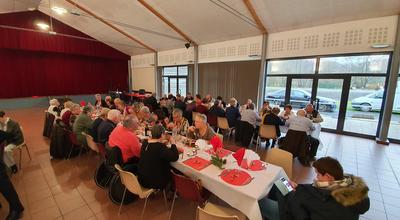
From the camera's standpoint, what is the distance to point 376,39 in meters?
5.18

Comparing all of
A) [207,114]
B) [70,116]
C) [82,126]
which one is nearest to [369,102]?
[207,114]

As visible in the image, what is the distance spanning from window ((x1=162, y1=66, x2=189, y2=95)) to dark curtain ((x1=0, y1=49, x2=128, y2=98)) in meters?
4.13

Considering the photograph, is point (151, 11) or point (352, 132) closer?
point (352, 132)

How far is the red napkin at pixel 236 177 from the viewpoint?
194 centimetres

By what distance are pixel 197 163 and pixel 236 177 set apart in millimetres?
529

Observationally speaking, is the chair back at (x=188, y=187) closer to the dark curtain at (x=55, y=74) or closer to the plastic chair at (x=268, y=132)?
the plastic chair at (x=268, y=132)

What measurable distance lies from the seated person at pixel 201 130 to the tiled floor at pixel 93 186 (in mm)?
1018

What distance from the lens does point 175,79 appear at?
1162cm

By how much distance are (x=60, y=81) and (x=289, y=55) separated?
12.6 meters

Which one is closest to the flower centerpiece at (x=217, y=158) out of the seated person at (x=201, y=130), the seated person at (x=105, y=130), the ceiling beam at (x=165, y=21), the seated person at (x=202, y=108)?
the seated person at (x=201, y=130)

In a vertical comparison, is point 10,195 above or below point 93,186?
above

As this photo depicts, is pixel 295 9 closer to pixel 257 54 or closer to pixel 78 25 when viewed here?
pixel 257 54

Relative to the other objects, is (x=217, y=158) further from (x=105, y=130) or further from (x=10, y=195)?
(x=10, y=195)

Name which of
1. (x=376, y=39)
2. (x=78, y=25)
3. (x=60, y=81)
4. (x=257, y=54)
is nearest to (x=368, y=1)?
(x=376, y=39)
